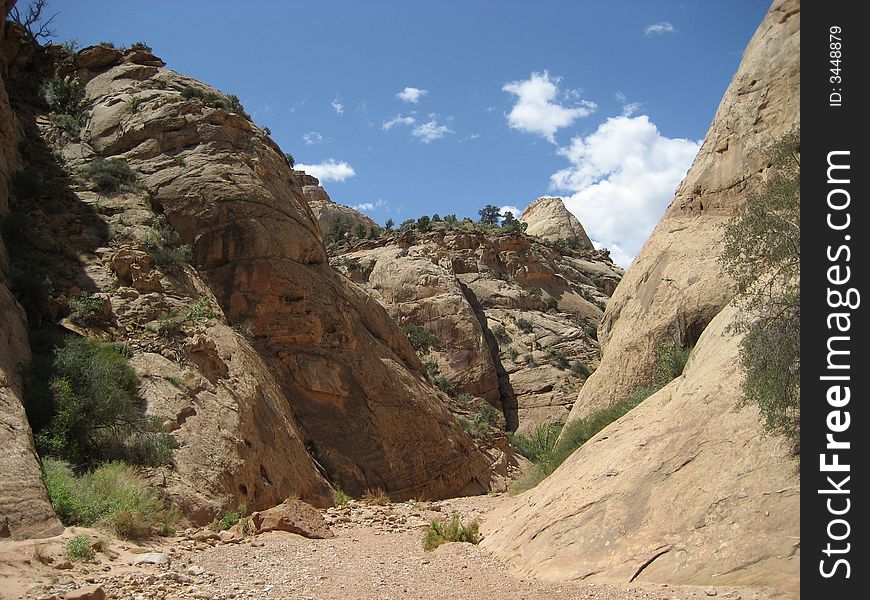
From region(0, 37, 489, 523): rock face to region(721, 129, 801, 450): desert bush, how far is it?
959 cm

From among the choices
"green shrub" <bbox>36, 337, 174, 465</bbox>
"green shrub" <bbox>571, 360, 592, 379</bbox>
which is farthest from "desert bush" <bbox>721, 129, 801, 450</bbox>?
"green shrub" <bbox>571, 360, 592, 379</bbox>

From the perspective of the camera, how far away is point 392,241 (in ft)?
153

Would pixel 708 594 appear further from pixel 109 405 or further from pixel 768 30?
pixel 768 30

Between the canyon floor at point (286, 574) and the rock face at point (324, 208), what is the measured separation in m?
62.5

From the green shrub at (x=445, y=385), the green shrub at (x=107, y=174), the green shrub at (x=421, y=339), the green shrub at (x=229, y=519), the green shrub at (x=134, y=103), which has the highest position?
the green shrub at (x=134, y=103)

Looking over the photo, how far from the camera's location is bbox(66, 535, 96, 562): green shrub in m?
8.13

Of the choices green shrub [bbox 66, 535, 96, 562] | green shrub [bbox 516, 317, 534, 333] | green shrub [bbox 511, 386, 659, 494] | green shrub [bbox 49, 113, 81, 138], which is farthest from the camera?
green shrub [bbox 516, 317, 534, 333]

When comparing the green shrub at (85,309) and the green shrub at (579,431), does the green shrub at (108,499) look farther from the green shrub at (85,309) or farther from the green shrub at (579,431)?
the green shrub at (579,431)

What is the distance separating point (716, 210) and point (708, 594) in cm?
920

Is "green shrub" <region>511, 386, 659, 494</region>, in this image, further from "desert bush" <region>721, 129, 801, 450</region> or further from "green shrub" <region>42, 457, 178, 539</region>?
"green shrub" <region>42, 457, 178, 539</region>

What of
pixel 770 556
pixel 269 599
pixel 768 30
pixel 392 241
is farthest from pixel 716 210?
pixel 392 241

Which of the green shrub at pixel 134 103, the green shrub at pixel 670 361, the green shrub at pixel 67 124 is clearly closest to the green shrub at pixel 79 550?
the green shrub at pixel 670 361

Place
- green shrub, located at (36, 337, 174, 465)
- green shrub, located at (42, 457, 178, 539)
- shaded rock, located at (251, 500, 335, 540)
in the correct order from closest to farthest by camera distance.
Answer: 1. green shrub, located at (42, 457, 178, 539)
2. shaded rock, located at (251, 500, 335, 540)
3. green shrub, located at (36, 337, 174, 465)

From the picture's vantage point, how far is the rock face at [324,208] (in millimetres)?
74562
